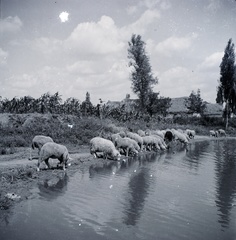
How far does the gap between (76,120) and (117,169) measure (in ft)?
46.8

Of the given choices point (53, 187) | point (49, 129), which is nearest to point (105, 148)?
point (53, 187)

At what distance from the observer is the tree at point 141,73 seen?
4453 centimetres

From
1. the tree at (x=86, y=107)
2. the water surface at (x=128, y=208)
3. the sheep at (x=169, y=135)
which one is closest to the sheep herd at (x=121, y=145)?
the water surface at (x=128, y=208)

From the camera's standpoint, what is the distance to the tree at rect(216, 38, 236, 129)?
49.3m

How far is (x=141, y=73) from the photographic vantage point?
146 ft

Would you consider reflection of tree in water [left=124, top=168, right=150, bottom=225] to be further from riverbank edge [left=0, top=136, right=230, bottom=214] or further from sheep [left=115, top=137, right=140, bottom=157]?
sheep [left=115, top=137, right=140, bottom=157]

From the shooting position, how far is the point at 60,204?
8945 millimetres

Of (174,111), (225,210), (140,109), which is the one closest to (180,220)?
(225,210)

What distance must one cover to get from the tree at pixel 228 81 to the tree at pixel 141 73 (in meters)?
13.6

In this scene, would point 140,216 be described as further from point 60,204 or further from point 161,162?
point 161,162

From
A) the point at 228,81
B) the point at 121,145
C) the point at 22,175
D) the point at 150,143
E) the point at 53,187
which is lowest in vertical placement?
the point at 53,187

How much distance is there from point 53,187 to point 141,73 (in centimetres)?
3579

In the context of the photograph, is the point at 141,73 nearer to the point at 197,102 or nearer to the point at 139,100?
the point at 139,100

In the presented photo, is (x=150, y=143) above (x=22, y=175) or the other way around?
above
